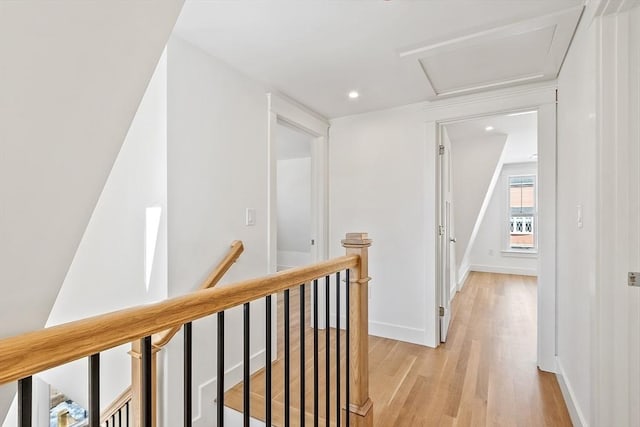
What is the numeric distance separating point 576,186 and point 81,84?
2299 mm

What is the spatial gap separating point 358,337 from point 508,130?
12.0ft

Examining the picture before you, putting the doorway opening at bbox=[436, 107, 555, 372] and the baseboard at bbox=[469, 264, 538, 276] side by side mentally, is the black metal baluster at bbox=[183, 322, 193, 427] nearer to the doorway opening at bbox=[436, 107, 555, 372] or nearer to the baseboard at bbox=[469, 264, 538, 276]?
the doorway opening at bbox=[436, 107, 555, 372]

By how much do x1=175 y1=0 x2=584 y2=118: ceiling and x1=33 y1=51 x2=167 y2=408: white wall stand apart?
0.53 m

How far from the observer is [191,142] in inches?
76.5

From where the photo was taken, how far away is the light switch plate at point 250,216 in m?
2.37

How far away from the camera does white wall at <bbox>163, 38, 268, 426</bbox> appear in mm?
1854

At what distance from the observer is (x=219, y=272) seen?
6.66 feet

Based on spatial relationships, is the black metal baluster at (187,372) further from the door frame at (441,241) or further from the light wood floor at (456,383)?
the door frame at (441,241)

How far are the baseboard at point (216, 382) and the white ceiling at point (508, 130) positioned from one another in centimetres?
292

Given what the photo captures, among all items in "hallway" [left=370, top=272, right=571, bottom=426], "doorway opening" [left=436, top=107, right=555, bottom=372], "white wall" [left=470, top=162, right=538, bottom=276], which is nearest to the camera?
"hallway" [left=370, top=272, right=571, bottom=426]

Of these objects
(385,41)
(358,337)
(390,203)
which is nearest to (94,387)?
(358,337)

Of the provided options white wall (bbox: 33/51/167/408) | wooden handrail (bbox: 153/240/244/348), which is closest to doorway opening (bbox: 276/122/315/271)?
wooden handrail (bbox: 153/240/244/348)

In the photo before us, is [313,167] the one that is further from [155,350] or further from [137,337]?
[137,337]

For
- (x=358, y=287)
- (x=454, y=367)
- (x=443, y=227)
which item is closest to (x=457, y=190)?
(x=443, y=227)
